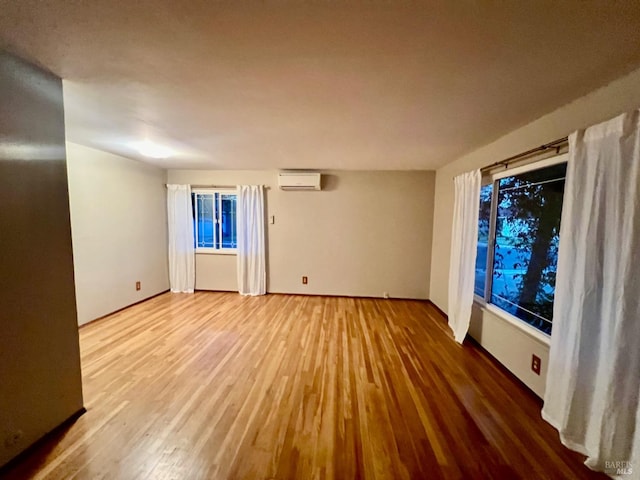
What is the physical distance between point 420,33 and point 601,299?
1.71 meters

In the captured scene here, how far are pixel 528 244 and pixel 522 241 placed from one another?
72mm

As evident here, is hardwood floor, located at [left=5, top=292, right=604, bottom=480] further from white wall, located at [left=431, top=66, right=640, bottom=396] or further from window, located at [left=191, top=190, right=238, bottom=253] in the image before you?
window, located at [left=191, top=190, right=238, bottom=253]

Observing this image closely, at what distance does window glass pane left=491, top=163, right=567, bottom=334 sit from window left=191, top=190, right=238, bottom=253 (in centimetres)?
403

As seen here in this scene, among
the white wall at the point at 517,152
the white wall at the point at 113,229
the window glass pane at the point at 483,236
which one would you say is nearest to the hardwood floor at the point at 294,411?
the white wall at the point at 517,152

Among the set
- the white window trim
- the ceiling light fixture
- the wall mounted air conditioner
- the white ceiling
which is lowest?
the white window trim

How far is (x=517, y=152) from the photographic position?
2359 millimetres

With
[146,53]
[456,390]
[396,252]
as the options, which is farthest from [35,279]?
[396,252]

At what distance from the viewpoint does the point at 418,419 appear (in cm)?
183

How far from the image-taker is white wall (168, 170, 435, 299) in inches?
178

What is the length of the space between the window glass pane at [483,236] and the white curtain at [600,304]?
3.97 feet

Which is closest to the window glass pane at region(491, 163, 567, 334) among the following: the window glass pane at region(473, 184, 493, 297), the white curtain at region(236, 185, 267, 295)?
the window glass pane at region(473, 184, 493, 297)

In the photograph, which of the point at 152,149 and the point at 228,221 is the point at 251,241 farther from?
the point at 152,149

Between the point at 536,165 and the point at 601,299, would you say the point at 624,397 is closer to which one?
the point at 601,299

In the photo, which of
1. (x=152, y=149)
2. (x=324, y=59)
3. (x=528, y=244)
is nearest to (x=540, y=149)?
(x=528, y=244)
